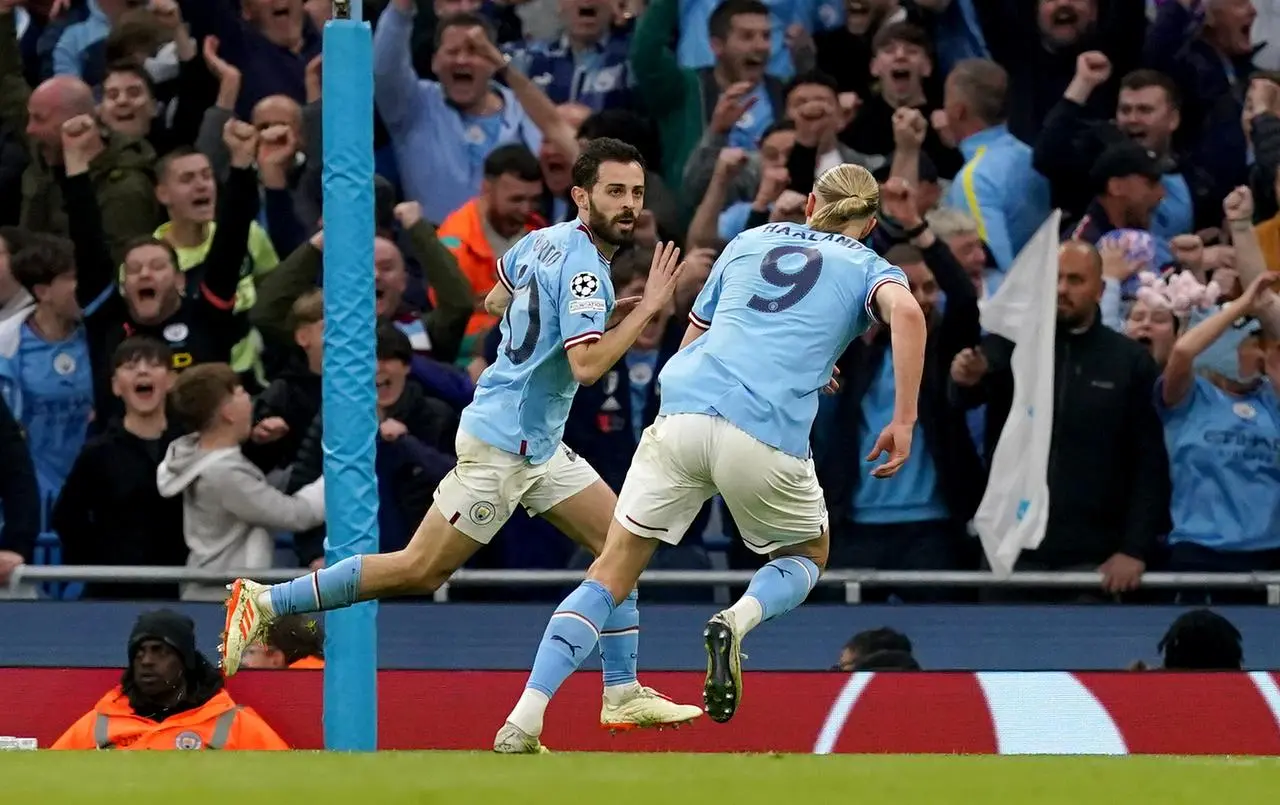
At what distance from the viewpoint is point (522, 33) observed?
12461 millimetres

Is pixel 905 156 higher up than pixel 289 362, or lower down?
higher up

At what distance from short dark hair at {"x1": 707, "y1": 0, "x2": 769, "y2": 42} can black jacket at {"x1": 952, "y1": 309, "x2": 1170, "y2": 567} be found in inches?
104

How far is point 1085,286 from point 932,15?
237 cm

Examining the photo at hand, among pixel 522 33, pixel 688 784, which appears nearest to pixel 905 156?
pixel 522 33

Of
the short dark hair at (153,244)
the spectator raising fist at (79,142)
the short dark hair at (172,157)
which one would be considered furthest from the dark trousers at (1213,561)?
the spectator raising fist at (79,142)

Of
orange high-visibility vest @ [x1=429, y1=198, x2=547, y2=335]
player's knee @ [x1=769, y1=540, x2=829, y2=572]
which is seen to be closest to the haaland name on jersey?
player's knee @ [x1=769, y1=540, x2=829, y2=572]

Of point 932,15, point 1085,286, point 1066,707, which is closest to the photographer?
point 1066,707

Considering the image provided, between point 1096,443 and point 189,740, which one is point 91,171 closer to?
point 189,740

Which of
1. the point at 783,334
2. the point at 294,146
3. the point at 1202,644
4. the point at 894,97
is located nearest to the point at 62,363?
the point at 294,146

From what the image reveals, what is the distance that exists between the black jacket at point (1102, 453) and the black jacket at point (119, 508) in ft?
12.6

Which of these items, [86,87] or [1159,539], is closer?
[1159,539]

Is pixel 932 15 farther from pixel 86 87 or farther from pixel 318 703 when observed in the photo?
pixel 318 703

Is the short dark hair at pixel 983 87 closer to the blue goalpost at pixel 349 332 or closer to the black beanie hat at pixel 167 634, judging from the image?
the blue goalpost at pixel 349 332

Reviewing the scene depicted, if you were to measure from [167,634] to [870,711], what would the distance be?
2.66 m
